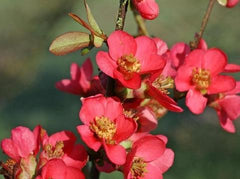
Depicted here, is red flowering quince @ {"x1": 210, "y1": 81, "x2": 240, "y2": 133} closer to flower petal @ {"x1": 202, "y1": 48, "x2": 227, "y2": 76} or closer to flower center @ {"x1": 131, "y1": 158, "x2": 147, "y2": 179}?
flower petal @ {"x1": 202, "y1": 48, "x2": 227, "y2": 76}

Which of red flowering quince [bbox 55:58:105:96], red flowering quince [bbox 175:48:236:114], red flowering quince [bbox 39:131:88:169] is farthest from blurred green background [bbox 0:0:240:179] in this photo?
red flowering quince [bbox 39:131:88:169]

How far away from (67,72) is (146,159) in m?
3.36

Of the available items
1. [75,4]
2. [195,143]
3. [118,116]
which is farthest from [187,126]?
[75,4]

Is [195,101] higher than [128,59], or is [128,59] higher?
[128,59]

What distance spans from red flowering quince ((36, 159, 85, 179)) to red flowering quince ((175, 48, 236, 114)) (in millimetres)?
262

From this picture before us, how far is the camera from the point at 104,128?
0.79m

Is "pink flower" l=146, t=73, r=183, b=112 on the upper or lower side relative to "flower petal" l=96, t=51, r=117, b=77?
lower

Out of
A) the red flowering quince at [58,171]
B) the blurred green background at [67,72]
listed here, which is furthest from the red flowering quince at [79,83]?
the blurred green background at [67,72]

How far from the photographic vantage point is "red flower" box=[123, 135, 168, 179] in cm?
81

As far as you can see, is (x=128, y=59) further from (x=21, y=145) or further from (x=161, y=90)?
(x=21, y=145)

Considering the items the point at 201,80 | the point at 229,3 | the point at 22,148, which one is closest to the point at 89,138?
the point at 22,148

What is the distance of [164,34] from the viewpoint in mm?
5699

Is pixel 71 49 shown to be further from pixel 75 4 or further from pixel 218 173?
pixel 75 4

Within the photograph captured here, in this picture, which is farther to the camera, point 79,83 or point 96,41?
point 79,83
